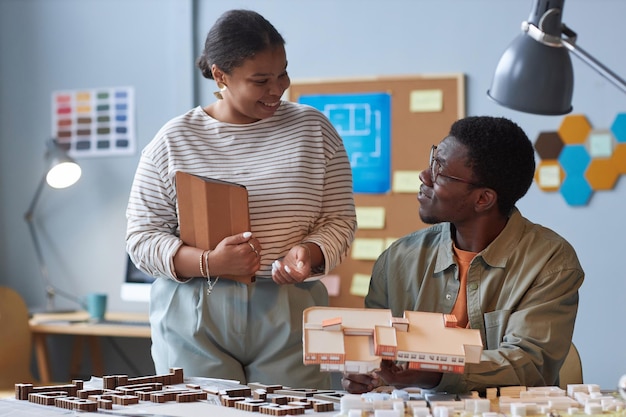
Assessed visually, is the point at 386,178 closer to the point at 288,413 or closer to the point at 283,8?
the point at 283,8

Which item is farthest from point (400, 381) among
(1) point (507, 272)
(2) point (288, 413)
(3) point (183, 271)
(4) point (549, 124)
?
(4) point (549, 124)

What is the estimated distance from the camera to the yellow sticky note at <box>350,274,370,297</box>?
12.1 ft

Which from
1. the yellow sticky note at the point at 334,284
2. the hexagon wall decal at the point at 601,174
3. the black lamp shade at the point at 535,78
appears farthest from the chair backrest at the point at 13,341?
the black lamp shade at the point at 535,78

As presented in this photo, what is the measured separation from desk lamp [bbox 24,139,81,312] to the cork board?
124 cm

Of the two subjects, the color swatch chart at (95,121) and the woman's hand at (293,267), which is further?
the color swatch chart at (95,121)

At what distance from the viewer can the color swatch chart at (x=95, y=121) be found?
4.13 metres

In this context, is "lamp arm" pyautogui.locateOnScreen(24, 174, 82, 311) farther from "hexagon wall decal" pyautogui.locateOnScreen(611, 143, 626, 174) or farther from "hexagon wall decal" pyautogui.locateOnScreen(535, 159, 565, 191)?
"hexagon wall decal" pyautogui.locateOnScreen(611, 143, 626, 174)

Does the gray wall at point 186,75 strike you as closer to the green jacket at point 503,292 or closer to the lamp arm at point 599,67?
the green jacket at point 503,292

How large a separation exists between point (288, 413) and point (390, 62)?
2585 millimetres

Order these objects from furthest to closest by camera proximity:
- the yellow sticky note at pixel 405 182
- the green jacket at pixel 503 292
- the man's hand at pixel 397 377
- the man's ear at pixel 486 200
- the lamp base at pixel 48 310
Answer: the lamp base at pixel 48 310 → the yellow sticky note at pixel 405 182 → the man's ear at pixel 486 200 → the green jacket at pixel 503 292 → the man's hand at pixel 397 377

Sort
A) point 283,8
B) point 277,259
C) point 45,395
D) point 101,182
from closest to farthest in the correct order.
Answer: point 45,395 → point 277,259 → point 283,8 → point 101,182

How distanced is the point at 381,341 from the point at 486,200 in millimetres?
612

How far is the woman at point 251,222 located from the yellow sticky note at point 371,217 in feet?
5.65

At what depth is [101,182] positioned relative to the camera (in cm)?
417
